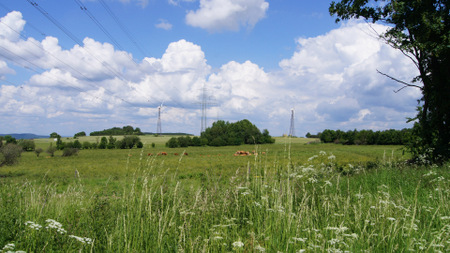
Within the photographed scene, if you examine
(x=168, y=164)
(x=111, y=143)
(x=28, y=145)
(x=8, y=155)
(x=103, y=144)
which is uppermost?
(x=111, y=143)

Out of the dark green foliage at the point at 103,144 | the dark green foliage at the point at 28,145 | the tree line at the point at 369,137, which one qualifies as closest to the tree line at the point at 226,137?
the dark green foliage at the point at 103,144

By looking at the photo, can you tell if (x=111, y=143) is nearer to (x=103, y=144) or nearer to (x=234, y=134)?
(x=103, y=144)

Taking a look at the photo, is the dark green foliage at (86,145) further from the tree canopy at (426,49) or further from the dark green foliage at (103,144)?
the tree canopy at (426,49)

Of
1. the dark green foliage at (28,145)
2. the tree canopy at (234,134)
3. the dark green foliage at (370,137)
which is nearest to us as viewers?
the dark green foliage at (28,145)

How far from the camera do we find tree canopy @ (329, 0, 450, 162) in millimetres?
13219

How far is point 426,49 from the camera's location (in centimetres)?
1378

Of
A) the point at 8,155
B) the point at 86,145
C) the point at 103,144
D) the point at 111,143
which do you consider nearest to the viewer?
the point at 8,155

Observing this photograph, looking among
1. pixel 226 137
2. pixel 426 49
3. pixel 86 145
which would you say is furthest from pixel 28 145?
pixel 426 49

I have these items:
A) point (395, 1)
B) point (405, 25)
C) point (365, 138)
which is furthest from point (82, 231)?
point (365, 138)

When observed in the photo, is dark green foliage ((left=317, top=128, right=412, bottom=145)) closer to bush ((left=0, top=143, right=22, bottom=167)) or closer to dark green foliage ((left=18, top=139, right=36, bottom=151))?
bush ((left=0, top=143, right=22, bottom=167))

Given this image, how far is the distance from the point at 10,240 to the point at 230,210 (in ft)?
10.5

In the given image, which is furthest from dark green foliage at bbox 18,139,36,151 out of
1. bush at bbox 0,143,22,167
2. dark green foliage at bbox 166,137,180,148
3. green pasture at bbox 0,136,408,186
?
bush at bbox 0,143,22,167

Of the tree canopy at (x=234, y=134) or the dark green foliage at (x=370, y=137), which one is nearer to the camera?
the dark green foliage at (x=370, y=137)

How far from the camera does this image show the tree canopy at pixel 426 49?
13219 mm
